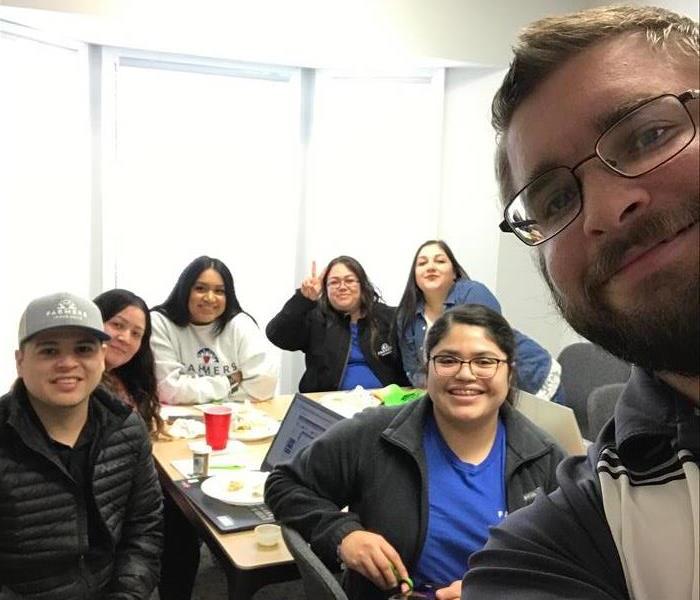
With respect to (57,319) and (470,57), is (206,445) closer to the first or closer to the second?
(57,319)

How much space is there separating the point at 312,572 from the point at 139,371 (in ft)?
4.39

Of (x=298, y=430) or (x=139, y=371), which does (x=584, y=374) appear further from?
(x=139, y=371)

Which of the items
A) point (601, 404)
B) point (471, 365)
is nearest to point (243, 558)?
point (471, 365)

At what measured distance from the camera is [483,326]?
1.91 meters

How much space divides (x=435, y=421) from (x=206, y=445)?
94cm

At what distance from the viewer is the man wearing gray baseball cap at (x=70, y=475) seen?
1.74 meters

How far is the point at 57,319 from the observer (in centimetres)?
183

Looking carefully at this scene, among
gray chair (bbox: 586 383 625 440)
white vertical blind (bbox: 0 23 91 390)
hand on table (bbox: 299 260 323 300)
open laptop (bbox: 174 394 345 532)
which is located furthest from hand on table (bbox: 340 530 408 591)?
white vertical blind (bbox: 0 23 91 390)

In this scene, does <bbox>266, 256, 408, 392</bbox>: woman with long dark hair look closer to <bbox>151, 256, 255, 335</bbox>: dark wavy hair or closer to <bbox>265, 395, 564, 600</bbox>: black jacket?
<bbox>151, 256, 255, 335</bbox>: dark wavy hair

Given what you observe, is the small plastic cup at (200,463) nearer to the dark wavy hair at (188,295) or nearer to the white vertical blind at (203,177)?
the dark wavy hair at (188,295)

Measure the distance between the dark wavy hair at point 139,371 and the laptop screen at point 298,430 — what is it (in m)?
0.54

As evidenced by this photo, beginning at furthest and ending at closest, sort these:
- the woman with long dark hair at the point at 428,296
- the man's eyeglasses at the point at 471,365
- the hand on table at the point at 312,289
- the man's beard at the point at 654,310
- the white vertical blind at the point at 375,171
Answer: the white vertical blind at the point at 375,171 → the hand on table at the point at 312,289 → the woman with long dark hair at the point at 428,296 → the man's eyeglasses at the point at 471,365 → the man's beard at the point at 654,310

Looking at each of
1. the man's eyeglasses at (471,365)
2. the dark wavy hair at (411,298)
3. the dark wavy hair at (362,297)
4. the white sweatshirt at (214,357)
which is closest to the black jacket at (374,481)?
the man's eyeglasses at (471,365)

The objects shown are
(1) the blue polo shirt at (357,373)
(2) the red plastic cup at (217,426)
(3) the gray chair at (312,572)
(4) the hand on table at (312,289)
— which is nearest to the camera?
(3) the gray chair at (312,572)
